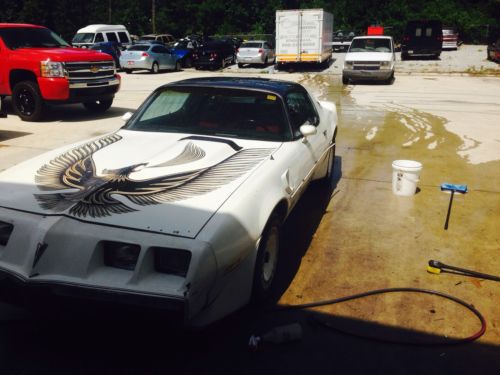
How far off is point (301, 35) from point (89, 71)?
1488 centimetres

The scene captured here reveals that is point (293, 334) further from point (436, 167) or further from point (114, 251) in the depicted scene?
point (436, 167)

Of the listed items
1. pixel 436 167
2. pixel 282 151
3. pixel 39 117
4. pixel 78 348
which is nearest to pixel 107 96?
pixel 39 117

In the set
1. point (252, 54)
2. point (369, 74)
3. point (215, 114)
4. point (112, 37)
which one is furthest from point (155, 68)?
point (215, 114)

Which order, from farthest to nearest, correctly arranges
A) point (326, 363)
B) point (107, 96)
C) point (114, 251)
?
1. point (107, 96)
2. point (326, 363)
3. point (114, 251)

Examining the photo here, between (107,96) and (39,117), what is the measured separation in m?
1.74

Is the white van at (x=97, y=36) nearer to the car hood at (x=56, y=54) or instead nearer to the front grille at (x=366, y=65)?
the front grille at (x=366, y=65)

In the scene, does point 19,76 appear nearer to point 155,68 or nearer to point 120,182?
point 120,182

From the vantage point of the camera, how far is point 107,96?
39.0 ft

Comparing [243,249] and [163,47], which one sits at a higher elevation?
[163,47]

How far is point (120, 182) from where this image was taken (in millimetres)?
3363

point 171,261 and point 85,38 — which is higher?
point 85,38

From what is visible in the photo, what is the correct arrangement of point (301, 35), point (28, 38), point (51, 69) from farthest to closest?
point (301, 35)
point (28, 38)
point (51, 69)

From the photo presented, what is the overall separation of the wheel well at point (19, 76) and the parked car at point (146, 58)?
12056mm

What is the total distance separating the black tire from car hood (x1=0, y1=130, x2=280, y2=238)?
744cm
